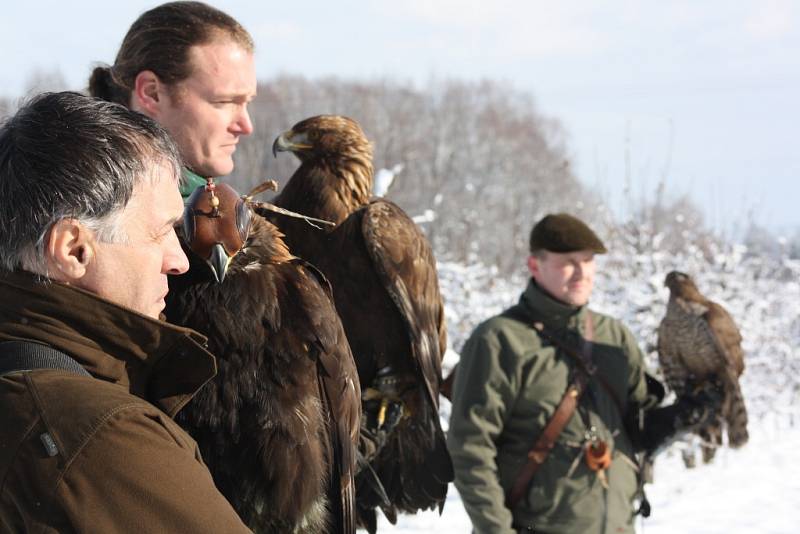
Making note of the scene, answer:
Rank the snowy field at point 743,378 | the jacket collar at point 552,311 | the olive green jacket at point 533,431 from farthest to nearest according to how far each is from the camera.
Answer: the snowy field at point 743,378 → the jacket collar at point 552,311 → the olive green jacket at point 533,431

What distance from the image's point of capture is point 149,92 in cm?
253

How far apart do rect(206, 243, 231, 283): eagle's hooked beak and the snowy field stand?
627 centimetres

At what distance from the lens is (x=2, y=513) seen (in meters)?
1.44

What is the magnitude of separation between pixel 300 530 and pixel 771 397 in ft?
40.6

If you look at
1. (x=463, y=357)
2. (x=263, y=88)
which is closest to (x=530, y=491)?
(x=463, y=357)

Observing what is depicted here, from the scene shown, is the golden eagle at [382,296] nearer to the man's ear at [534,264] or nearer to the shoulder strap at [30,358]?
the man's ear at [534,264]

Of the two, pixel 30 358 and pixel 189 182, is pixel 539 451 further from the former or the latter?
pixel 30 358

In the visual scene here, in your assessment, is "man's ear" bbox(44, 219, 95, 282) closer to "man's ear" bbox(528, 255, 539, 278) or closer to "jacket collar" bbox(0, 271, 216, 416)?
"jacket collar" bbox(0, 271, 216, 416)

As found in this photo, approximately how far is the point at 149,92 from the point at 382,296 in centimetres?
171

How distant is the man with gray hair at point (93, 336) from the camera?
4.63 feet

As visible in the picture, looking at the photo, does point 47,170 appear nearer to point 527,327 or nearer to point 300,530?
point 300,530

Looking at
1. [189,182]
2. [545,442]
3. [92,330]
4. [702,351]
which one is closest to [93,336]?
[92,330]

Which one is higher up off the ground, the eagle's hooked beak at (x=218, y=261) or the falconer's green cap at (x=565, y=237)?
the eagle's hooked beak at (x=218, y=261)

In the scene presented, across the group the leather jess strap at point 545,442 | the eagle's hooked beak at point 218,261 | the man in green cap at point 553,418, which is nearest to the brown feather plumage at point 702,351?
the man in green cap at point 553,418
